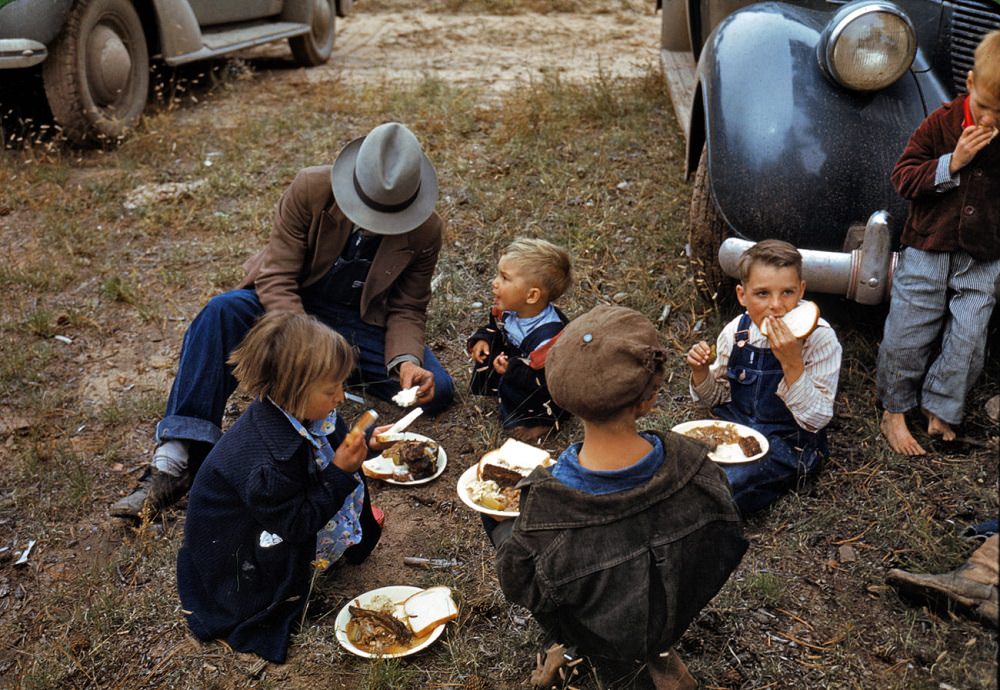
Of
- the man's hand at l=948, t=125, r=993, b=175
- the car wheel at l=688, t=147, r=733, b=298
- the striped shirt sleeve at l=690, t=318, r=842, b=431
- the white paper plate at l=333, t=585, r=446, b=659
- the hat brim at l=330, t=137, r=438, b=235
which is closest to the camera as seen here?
the white paper plate at l=333, t=585, r=446, b=659

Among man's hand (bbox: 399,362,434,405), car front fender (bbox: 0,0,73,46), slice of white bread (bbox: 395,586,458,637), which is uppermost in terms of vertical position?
car front fender (bbox: 0,0,73,46)

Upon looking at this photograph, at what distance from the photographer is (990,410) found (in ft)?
10.4

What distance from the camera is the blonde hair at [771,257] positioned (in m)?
3.00

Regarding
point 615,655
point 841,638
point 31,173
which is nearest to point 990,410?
point 841,638

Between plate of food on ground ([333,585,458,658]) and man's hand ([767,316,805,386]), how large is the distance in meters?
1.27

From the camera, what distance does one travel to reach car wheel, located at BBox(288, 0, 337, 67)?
29.1ft

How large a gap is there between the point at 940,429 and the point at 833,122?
47.3 inches

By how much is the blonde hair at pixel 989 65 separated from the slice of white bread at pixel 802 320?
82cm

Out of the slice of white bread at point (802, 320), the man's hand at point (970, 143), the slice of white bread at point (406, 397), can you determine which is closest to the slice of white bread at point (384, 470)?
the slice of white bread at point (406, 397)

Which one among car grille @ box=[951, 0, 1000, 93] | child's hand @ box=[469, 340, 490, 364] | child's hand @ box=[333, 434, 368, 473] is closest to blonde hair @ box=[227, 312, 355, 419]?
child's hand @ box=[333, 434, 368, 473]

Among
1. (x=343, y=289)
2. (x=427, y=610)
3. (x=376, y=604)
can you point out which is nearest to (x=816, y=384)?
(x=427, y=610)

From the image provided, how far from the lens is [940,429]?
3248 mm

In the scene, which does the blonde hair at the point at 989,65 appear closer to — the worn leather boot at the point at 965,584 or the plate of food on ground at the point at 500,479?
the worn leather boot at the point at 965,584

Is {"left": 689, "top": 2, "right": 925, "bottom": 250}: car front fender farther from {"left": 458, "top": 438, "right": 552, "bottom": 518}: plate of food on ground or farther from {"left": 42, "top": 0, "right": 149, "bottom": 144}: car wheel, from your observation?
{"left": 42, "top": 0, "right": 149, "bottom": 144}: car wheel
